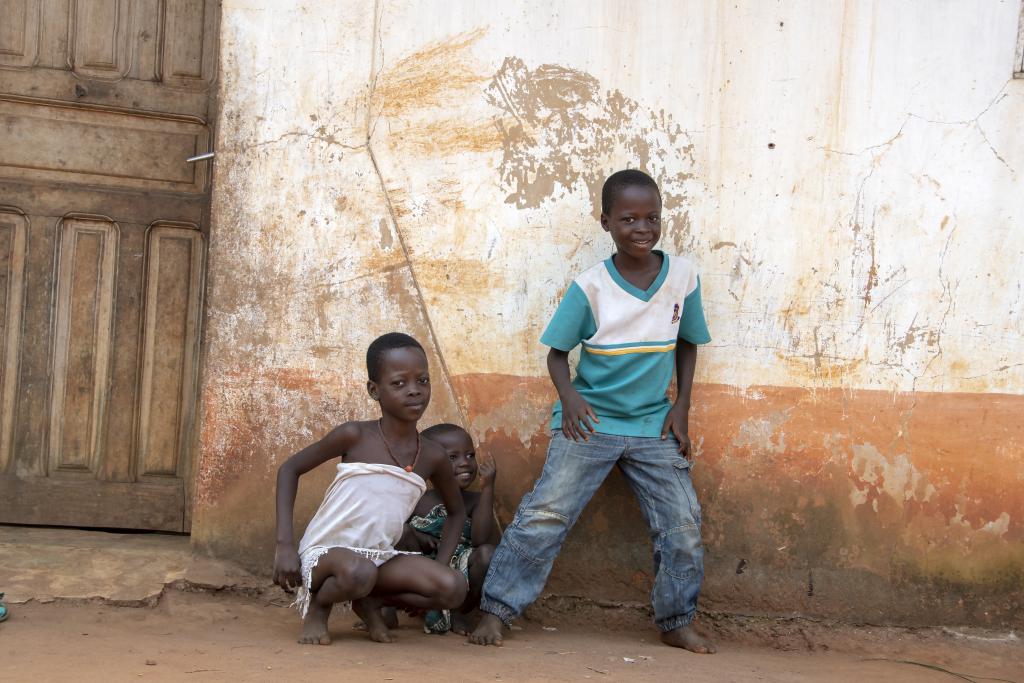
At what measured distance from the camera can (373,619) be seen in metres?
3.19

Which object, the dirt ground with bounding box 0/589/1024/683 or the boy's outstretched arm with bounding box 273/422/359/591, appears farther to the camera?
the boy's outstretched arm with bounding box 273/422/359/591

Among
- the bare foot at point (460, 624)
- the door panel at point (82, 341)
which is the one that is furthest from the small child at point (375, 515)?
the door panel at point (82, 341)

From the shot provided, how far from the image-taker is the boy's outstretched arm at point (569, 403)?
3320 mm

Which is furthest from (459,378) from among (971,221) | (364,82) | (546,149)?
(971,221)

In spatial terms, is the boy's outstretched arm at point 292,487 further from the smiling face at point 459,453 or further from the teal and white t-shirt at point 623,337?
the teal and white t-shirt at point 623,337

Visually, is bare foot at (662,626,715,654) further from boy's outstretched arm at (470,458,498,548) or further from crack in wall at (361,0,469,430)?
crack in wall at (361,0,469,430)

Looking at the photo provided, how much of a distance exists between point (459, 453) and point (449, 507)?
24 cm

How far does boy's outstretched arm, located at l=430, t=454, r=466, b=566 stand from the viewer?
10.7ft

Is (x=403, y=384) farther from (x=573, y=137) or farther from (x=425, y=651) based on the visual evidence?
(x=573, y=137)

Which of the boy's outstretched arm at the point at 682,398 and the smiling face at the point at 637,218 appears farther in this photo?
the boy's outstretched arm at the point at 682,398

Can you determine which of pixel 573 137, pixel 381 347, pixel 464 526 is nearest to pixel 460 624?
pixel 464 526

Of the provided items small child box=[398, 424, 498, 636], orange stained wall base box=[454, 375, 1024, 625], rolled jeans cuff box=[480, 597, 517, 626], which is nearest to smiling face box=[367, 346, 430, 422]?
small child box=[398, 424, 498, 636]

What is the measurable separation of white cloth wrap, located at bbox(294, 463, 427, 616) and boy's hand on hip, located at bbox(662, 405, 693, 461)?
817 mm

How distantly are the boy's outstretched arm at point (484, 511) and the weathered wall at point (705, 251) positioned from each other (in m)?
0.12
